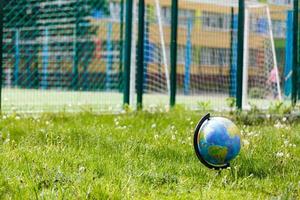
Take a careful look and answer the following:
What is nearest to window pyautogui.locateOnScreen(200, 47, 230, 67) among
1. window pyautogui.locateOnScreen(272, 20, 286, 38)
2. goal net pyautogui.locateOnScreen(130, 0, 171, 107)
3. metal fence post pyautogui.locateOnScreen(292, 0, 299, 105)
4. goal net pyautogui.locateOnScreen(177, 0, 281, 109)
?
goal net pyautogui.locateOnScreen(177, 0, 281, 109)

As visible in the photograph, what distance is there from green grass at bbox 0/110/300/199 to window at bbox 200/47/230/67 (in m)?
8.39

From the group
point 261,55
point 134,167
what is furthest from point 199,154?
point 261,55

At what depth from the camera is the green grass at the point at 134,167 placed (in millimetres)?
3666

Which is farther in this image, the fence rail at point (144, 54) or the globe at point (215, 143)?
the fence rail at point (144, 54)

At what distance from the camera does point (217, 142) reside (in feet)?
14.4

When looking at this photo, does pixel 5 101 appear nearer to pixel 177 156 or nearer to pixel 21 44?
pixel 21 44

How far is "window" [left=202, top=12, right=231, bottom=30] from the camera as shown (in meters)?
14.9

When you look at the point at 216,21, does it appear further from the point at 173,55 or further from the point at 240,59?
the point at 173,55

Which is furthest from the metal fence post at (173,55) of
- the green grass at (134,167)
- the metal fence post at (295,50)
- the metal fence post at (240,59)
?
the green grass at (134,167)

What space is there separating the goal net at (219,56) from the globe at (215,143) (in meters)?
9.96

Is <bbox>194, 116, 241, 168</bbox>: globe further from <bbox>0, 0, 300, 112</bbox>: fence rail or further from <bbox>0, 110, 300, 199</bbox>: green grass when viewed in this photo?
<bbox>0, 0, 300, 112</bbox>: fence rail

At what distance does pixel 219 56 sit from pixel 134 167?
1129 cm

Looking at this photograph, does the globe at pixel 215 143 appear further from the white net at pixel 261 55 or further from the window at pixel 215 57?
the white net at pixel 261 55

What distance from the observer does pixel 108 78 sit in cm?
1428
